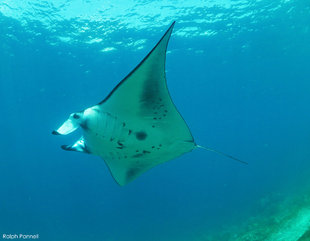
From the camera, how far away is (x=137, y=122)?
3.12 metres

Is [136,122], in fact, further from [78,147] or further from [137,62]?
[137,62]

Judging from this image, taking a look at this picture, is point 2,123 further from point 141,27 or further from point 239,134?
point 239,134

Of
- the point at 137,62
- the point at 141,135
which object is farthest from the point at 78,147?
the point at 137,62

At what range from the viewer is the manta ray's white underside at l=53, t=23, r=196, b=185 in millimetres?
2804

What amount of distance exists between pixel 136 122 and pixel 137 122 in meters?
0.01

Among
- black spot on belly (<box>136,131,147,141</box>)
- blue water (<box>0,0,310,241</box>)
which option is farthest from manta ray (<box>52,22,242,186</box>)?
blue water (<box>0,0,310,241</box>)

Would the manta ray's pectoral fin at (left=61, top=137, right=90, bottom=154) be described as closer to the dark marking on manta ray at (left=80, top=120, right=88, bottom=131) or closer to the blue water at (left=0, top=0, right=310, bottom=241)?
the dark marking on manta ray at (left=80, top=120, right=88, bottom=131)

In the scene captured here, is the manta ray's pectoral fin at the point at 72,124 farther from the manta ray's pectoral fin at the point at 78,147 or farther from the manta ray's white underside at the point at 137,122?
the manta ray's pectoral fin at the point at 78,147

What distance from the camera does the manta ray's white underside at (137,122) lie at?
280cm

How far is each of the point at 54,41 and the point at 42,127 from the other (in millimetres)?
16900

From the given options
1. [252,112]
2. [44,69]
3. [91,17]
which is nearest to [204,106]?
[252,112]

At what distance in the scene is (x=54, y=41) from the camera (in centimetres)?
1822

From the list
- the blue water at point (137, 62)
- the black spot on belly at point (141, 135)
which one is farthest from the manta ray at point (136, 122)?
the blue water at point (137, 62)

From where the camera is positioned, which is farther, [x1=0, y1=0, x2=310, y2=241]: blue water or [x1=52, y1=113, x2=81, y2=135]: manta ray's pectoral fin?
[x1=0, y1=0, x2=310, y2=241]: blue water
